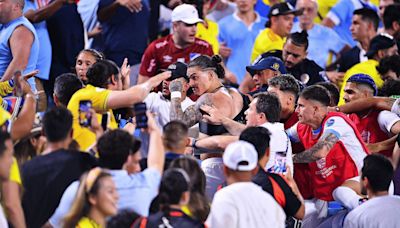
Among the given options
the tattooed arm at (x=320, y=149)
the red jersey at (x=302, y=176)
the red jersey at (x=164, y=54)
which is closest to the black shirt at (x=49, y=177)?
the tattooed arm at (x=320, y=149)

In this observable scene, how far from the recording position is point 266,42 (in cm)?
Result: 1452

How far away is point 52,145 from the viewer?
8.66 meters

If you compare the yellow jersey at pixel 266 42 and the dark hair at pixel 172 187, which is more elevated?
the yellow jersey at pixel 266 42

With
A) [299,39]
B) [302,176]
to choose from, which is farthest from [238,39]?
[302,176]

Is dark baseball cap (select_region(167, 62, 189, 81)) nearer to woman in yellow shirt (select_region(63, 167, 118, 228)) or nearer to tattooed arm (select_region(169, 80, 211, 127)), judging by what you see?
tattooed arm (select_region(169, 80, 211, 127))

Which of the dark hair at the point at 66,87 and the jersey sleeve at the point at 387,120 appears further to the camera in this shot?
the jersey sleeve at the point at 387,120

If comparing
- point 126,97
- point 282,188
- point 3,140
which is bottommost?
point 282,188

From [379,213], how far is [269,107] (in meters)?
1.37

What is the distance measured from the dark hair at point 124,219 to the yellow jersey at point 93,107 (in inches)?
44.0

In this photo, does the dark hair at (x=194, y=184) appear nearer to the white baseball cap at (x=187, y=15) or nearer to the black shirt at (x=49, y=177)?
the black shirt at (x=49, y=177)

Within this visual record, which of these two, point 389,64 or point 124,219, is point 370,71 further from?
point 124,219

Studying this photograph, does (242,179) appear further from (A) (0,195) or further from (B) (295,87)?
(B) (295,87)

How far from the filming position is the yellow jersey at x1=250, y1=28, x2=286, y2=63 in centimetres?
1447

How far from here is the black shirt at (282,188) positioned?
356 inches
